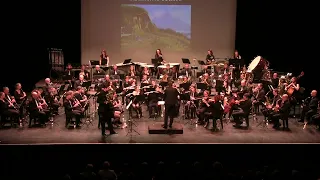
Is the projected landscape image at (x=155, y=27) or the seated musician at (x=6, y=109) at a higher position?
the projected landscape image at (x=155, y=27)

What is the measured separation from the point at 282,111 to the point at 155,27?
37.6 feet

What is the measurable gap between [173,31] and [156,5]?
66.5 inches

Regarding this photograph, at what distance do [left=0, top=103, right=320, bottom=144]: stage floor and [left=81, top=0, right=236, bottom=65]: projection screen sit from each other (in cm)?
982

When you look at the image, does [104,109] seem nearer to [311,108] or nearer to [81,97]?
[81,97]

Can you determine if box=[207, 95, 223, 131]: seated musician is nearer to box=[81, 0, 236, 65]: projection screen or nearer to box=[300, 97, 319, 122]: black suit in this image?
box=[300, 97, 319, 122]: black suit

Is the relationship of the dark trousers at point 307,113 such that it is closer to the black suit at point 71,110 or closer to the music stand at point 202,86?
the music stand at point 202,86

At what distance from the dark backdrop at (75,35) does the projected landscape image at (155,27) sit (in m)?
2.64

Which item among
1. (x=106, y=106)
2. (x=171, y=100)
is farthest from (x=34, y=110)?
(x=171, y=100)

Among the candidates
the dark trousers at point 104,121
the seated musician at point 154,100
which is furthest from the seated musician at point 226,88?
the dark trousers at point 104,121

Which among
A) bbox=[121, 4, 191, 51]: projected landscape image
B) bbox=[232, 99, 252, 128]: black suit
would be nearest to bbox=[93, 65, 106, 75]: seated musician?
bbox=[121, 4, 191, 51]: projected landscape image

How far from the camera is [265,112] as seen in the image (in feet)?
53.8

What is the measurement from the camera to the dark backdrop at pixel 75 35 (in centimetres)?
2028
